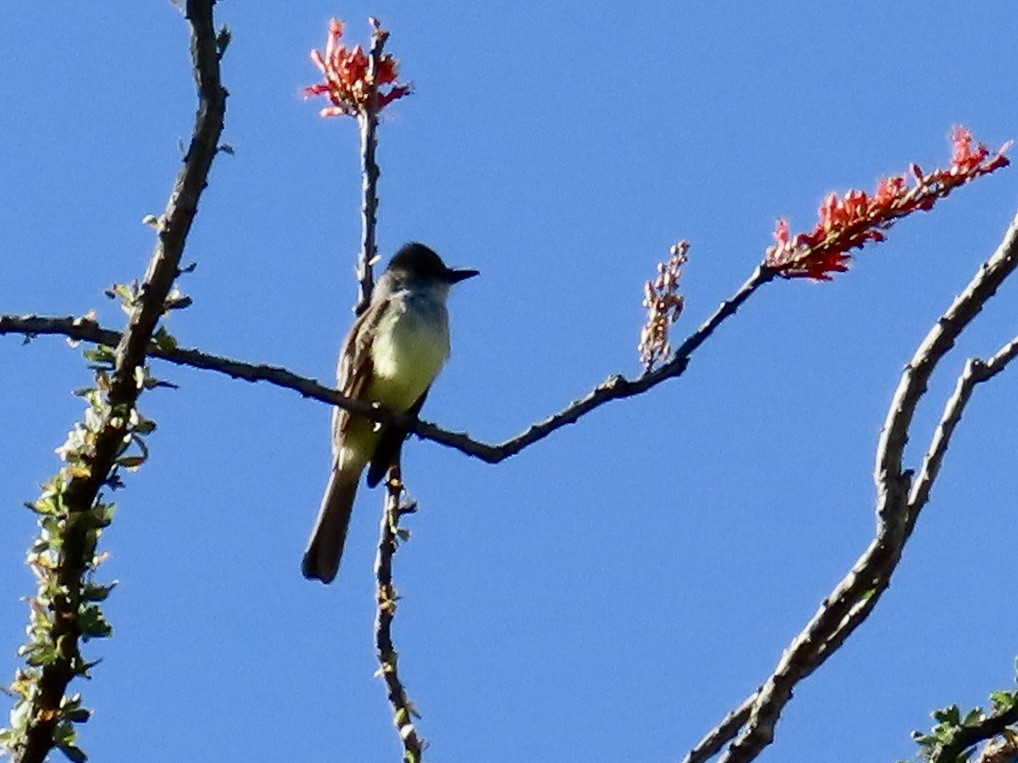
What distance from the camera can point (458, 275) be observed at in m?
8.45

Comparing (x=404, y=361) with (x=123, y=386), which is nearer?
(x=123, y=386)

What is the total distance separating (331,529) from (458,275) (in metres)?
1.98

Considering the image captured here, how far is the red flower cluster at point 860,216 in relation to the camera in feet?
11.2

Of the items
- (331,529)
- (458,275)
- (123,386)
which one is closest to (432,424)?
(123,386)

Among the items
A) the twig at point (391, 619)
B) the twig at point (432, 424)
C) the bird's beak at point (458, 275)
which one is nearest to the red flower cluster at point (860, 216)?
the twig at point (432, 424)

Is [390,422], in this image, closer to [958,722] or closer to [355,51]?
[355,51]

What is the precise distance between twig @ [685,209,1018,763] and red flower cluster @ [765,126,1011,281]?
2.22 ft

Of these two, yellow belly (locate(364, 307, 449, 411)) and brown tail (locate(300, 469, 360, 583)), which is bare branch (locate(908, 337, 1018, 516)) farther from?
yellow belly (locate(364, 307, 449, 411))

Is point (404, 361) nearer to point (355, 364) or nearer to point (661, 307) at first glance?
point (355, 364)

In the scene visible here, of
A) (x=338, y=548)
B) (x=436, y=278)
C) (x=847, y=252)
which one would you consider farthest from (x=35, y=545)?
(x=436, y=278)

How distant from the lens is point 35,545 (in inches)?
96.8

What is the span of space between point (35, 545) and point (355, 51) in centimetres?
238

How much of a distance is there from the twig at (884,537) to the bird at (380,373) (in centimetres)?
452

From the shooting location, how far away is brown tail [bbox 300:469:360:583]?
6653 mm
